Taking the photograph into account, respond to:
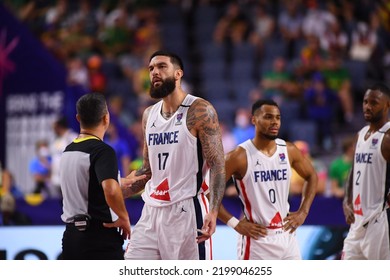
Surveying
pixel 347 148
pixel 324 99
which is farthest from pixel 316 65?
pixel 347 148

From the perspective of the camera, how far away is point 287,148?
799 centimetres

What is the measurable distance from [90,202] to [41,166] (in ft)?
24.7

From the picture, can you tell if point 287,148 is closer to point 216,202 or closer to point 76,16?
point 216,202

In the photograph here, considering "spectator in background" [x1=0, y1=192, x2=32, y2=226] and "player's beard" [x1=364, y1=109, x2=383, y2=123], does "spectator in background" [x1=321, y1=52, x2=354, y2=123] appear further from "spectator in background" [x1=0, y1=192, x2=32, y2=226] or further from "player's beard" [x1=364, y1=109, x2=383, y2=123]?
"player's beard" [x1=364, y1=109, x2=383, y2=123]

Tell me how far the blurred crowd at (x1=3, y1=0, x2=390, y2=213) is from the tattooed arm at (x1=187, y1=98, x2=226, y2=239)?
5.87m

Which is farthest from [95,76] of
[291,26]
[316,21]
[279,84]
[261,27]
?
[316,21]

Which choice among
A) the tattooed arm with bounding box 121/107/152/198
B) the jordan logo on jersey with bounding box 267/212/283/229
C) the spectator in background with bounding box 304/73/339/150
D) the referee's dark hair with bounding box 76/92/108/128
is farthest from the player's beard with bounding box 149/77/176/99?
the spectator in background with bounding box 304/73/339/150

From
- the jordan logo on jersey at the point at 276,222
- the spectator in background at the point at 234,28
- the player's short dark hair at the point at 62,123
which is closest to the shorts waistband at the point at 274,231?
the jordan logo on jersey at the point at 276,222

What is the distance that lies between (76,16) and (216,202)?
13934 millimetres

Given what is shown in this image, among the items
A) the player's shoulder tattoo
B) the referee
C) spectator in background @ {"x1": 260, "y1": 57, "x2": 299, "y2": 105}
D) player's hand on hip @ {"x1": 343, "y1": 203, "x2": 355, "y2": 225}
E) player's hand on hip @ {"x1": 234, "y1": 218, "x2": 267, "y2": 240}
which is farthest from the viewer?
spectator in background @ {"x1": 260, "y1": 57, "x2": 299, "y2": 105}

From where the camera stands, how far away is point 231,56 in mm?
17688

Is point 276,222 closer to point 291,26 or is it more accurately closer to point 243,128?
point 243,128

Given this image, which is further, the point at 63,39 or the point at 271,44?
the point at 63,39

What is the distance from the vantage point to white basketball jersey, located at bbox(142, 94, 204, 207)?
6.78 m
